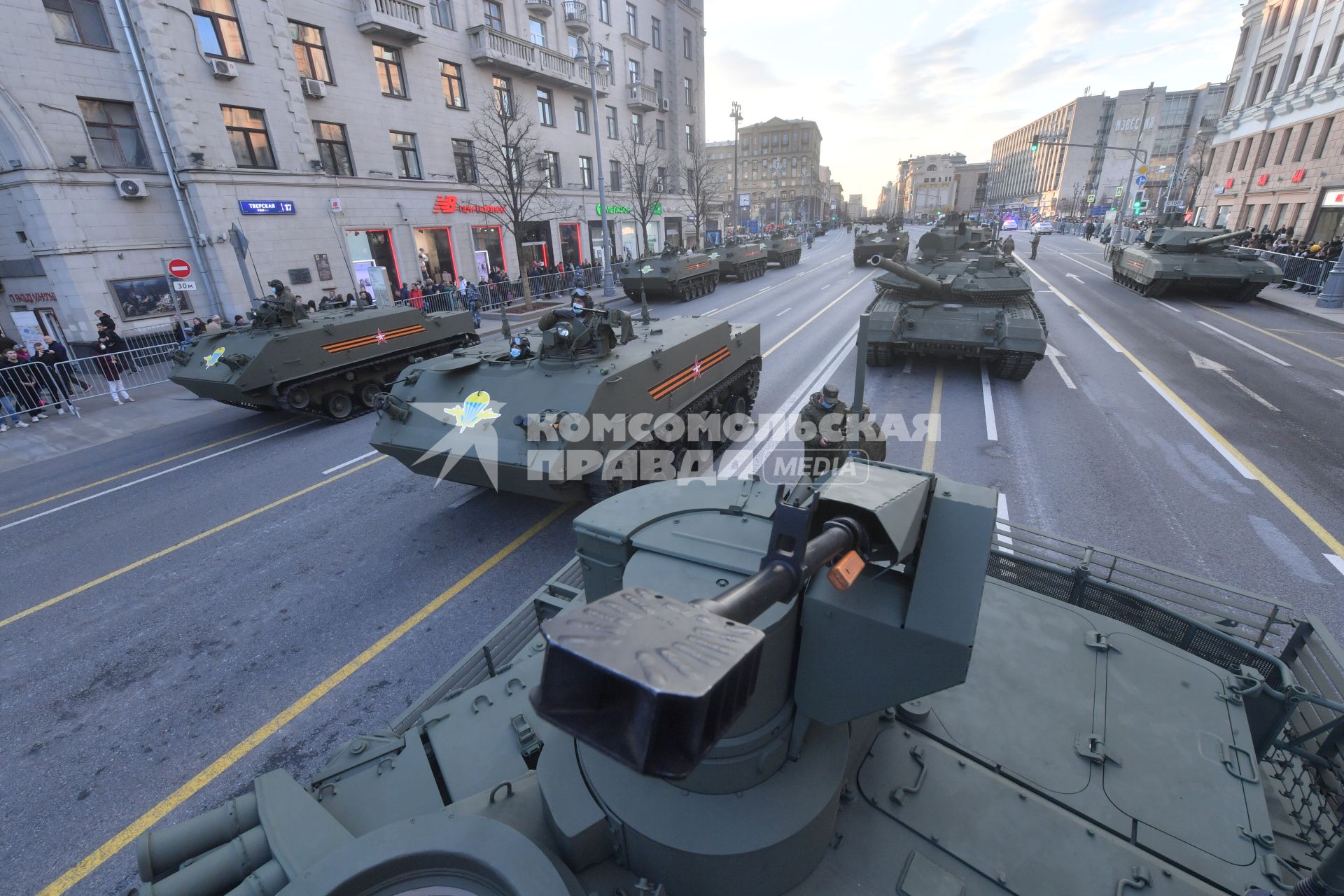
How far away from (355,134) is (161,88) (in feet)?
19.4

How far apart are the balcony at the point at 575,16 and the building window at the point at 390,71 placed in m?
10.8

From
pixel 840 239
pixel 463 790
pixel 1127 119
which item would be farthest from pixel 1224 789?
pixel 1127 119

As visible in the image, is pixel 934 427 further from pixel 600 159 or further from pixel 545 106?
pixel 545 106

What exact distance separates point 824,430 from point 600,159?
2203 centimetres

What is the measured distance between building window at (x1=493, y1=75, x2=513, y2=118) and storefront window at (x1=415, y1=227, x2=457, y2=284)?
624 centimetres

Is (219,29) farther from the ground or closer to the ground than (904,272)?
farther from the ground

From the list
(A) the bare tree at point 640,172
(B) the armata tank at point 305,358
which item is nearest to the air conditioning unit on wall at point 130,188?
(B) the armata tank at point 305,358

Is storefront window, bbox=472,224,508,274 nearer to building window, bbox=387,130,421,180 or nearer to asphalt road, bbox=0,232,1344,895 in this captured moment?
building window, bbox=387,130,421,180

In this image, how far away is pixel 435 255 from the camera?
82.1ft

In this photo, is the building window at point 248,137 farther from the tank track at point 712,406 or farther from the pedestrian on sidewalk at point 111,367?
the tank track at point 712,406

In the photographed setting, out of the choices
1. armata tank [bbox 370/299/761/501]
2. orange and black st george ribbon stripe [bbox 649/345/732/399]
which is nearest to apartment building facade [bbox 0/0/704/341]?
armata tank [bbox 370/299/761/501]

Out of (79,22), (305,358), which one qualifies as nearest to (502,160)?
(79,22)

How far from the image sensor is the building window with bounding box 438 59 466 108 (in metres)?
24.6

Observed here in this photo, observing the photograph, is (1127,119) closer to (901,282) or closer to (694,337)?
(901,282)
